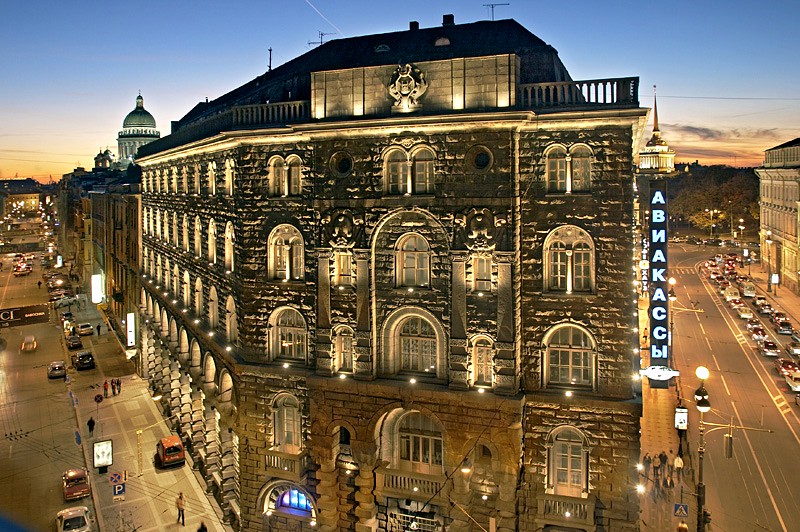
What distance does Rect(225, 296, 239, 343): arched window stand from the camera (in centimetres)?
3853

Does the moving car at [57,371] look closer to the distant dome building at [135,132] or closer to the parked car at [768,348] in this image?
the parked car at [768,348]

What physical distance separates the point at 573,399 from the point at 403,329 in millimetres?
8483

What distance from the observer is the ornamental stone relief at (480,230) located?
2972cm

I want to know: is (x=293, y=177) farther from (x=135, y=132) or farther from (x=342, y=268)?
(x=135, y=132)

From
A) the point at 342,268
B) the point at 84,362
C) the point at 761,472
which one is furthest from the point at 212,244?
the point at 84,362

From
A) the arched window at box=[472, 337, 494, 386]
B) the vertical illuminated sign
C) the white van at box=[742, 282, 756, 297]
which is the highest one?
the vertical illuminated sign

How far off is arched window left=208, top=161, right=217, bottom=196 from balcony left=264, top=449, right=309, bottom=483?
15.9 metres

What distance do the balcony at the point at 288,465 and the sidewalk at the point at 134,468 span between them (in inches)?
271

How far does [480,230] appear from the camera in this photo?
98.8 feet

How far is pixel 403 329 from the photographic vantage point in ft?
106

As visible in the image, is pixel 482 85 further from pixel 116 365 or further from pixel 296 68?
pixel 116 365

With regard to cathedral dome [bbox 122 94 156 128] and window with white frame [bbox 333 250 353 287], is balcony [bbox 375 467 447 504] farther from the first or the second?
cathedral dome [bbox 122 94 156 128]

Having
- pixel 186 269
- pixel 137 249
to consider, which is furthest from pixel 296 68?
pixel 137 249

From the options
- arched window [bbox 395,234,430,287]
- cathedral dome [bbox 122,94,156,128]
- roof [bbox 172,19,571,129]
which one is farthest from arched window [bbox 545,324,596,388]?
cathedral dome [bbox 122,94,156,128]
